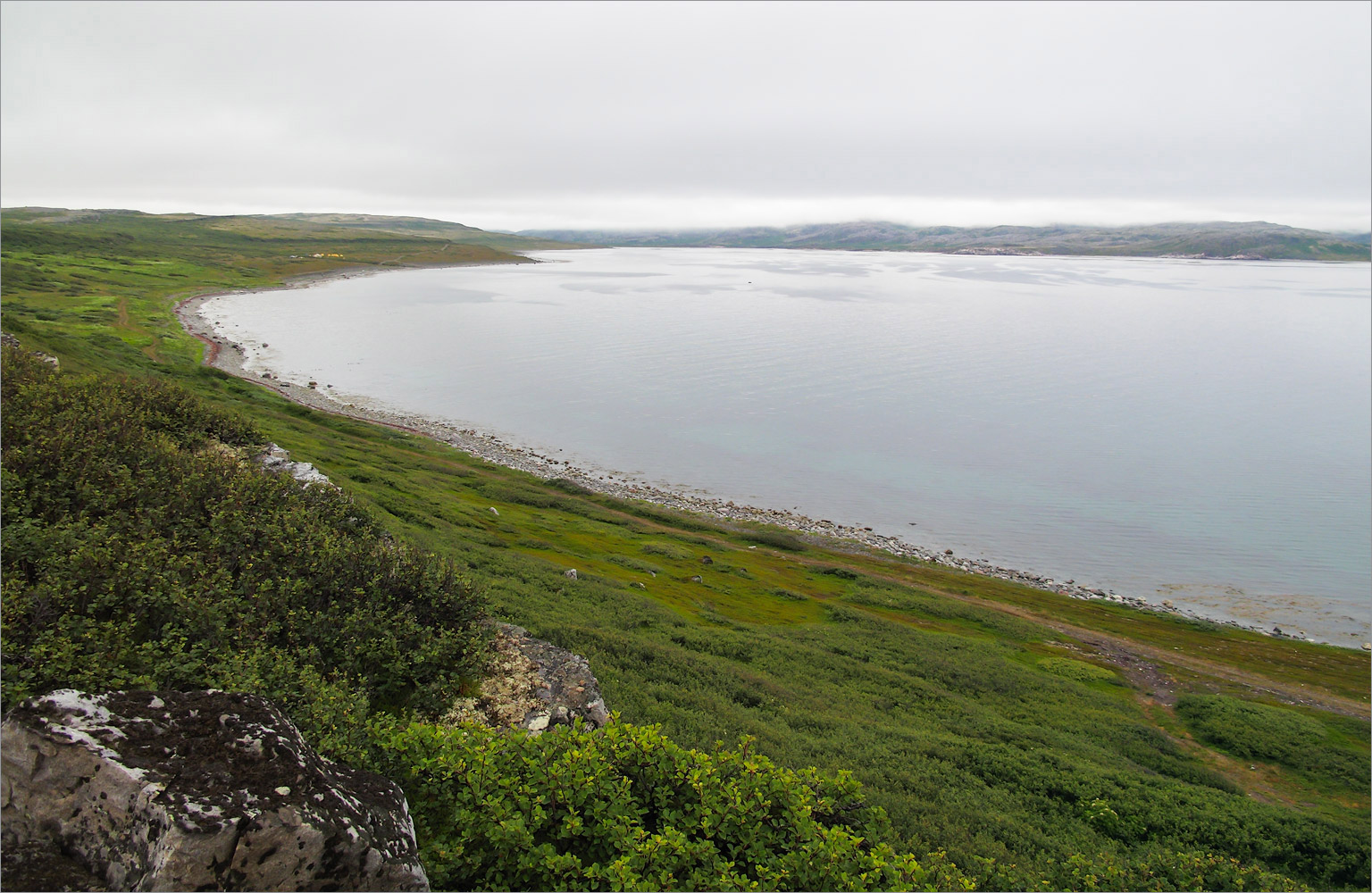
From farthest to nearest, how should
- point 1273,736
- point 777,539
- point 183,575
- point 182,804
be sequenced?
point 777,539, point 1273,736, point 183,575, point 182,804

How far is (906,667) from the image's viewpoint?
23.9 m

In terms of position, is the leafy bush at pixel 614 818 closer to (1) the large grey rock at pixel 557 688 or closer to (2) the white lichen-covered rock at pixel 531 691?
(2) the white lichen-covered rock at pixel 531 691

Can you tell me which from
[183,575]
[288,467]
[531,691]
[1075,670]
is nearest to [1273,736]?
[1075,670]

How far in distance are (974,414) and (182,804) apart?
69920mm

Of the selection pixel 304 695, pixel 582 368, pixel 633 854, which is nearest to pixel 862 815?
pixel 633 854

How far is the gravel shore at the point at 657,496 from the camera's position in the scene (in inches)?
1458

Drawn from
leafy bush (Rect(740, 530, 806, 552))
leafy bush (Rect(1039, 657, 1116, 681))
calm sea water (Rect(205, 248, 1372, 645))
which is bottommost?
leafy bush (Rect(1039, 657, 1116, 681))

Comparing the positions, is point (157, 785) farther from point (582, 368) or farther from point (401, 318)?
point (401, 318)

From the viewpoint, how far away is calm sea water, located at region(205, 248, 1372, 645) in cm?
4156

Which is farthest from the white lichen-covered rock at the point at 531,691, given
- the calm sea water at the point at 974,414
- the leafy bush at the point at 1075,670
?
the calm sea water at the point at 974,414

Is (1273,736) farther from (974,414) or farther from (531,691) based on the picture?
(974,414)

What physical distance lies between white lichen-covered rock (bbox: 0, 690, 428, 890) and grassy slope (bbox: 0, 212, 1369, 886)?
27.6ft

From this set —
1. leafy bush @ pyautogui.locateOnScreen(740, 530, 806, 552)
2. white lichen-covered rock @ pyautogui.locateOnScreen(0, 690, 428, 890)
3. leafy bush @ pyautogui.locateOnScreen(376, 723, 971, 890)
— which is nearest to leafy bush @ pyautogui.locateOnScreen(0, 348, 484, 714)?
white lichen-covered rock @ pyautogui.locateOnScreen(0, 690, 428, 890)

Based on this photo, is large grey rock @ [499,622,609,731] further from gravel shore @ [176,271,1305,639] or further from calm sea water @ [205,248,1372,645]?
calm sea water @ [205,248,1372,645]
